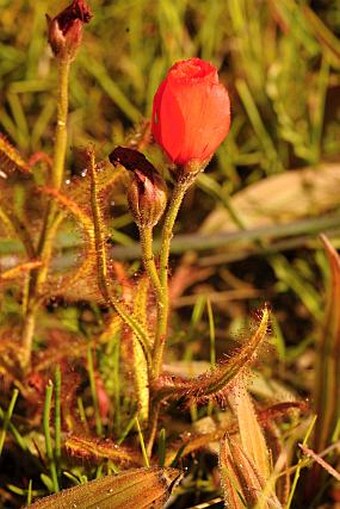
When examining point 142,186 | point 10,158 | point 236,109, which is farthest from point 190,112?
point 236,109

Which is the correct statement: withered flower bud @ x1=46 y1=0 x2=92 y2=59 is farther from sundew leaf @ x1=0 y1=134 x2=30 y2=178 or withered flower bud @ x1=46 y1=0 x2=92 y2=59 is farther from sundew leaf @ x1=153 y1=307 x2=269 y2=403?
sundew leaf @ x1=153 y1=307 x2=269 y2=403

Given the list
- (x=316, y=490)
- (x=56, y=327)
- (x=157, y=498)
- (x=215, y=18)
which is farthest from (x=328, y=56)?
(x=157, y=498)

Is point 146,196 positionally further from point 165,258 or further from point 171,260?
point 171,260

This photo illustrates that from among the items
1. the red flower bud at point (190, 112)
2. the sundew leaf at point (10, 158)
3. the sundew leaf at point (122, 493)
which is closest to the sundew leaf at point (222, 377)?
the sundew leaf at point (122, 493)

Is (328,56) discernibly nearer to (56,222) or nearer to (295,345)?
(295,345)

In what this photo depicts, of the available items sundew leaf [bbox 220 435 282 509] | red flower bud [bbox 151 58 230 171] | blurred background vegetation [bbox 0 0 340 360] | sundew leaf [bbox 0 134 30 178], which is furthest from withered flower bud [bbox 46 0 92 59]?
blurred background vegetation [bbox 0 0 340 360]

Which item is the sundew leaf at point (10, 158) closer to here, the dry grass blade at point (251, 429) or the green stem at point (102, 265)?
the green stem at point (102, 265)
